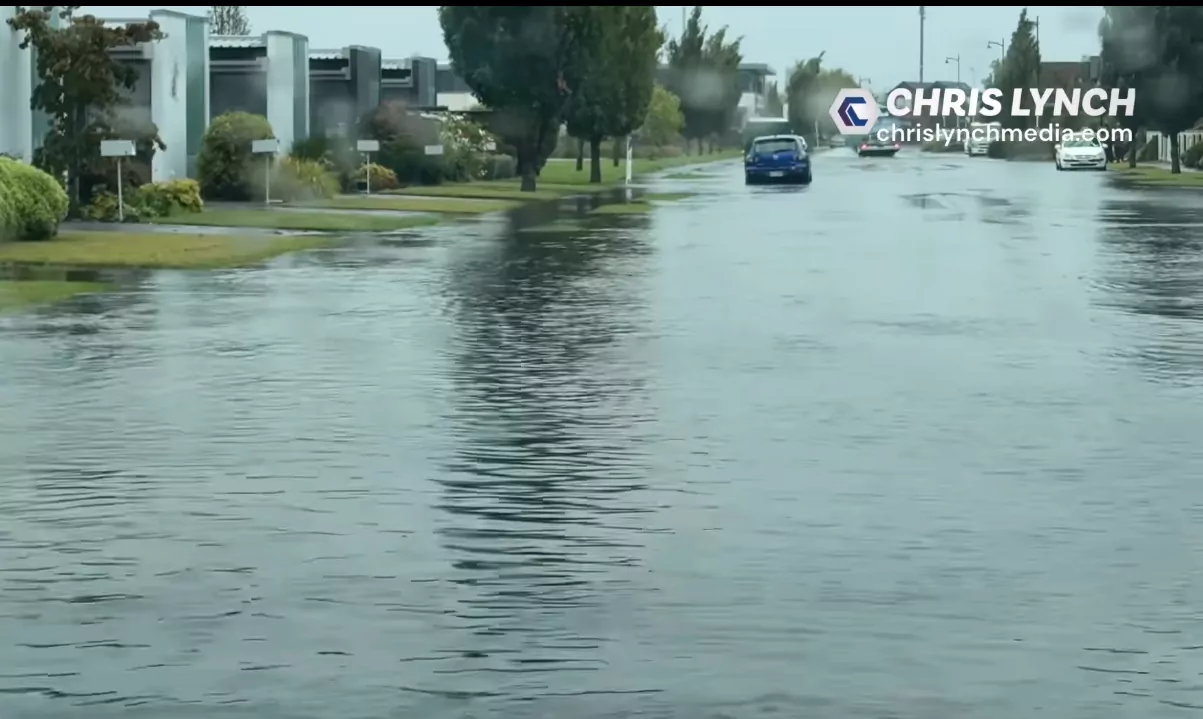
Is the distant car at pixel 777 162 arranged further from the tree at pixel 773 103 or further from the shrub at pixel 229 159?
the tree at pixel 773 103

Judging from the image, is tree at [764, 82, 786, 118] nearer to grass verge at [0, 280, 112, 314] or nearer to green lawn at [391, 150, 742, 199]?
green lawn at [391, 150, 742, 199]

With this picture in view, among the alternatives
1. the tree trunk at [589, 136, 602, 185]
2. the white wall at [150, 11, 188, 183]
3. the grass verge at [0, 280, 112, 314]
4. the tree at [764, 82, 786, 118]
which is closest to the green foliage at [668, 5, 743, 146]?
the tree trunk at [589, 136, 602, 185]

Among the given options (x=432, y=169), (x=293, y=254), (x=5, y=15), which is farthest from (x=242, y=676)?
(x=432, y=169)

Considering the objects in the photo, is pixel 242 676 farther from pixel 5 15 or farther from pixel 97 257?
pixel 5 15

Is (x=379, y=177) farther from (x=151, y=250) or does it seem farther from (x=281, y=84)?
(x=151, y=250)

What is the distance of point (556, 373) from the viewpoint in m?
18.6

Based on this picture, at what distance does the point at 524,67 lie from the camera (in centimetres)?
6391

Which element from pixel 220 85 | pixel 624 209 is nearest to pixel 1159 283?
pixel 624 209

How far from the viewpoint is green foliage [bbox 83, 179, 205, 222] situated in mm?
43750

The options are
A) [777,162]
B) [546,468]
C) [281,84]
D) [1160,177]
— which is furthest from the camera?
[1160,177]

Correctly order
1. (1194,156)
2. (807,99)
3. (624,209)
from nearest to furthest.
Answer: (624,209) → (1194,156) → (807,99)

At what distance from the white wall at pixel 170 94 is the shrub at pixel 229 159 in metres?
1.55

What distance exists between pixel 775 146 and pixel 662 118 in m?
48.2

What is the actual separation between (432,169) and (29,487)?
58038mm
